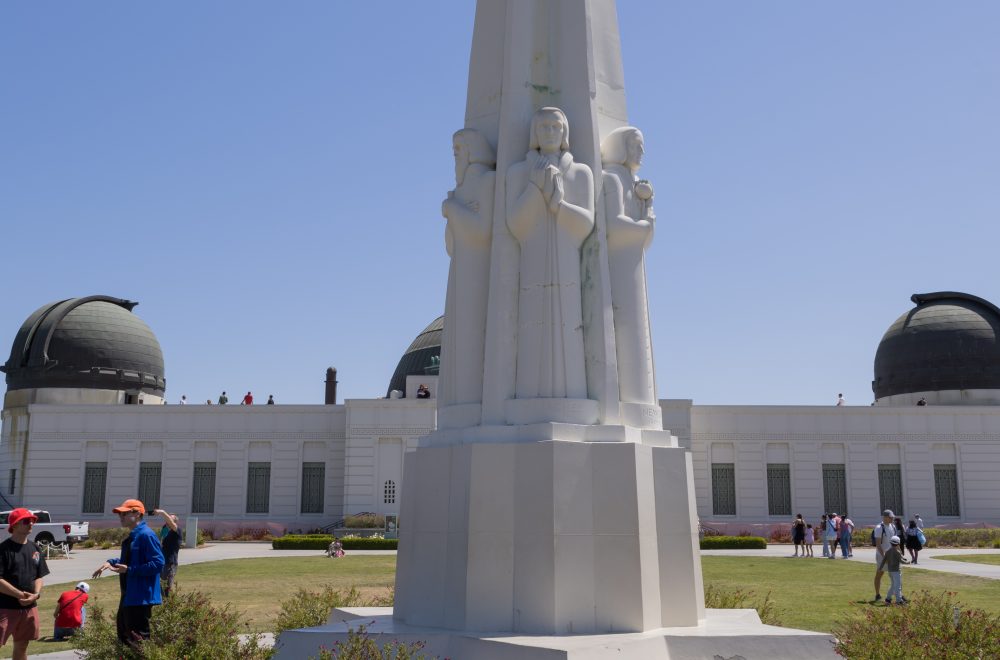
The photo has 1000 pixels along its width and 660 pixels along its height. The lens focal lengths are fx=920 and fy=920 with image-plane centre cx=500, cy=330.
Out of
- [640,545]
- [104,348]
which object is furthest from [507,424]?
[104,348]

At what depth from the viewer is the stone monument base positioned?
25.3 ft

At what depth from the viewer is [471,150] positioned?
33.1 ft

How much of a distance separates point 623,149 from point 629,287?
155cm

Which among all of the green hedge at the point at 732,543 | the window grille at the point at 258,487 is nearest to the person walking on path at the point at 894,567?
the green hedge at the point at 732,543

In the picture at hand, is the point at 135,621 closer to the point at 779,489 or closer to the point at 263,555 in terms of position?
the point at 263,555

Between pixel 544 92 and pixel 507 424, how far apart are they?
144 inches

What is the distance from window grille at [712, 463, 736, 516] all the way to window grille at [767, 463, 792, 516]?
1769 mm

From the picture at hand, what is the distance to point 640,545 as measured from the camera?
28.1ft

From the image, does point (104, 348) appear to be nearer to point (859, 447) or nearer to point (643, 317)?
point (859, 447)

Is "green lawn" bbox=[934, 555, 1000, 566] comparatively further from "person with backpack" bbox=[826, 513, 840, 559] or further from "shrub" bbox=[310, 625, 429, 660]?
"shrub" bbox=[310, 625, 429, 660]

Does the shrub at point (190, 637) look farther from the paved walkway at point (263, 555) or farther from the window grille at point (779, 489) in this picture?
the window grille at point (779, 489)

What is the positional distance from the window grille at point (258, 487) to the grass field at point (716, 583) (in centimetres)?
1706

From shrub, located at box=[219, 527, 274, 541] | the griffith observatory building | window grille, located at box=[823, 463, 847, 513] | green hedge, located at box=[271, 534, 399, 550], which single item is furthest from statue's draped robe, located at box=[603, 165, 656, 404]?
window grille, located at box=[823, 463, 847, 513]

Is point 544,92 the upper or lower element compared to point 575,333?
upper
